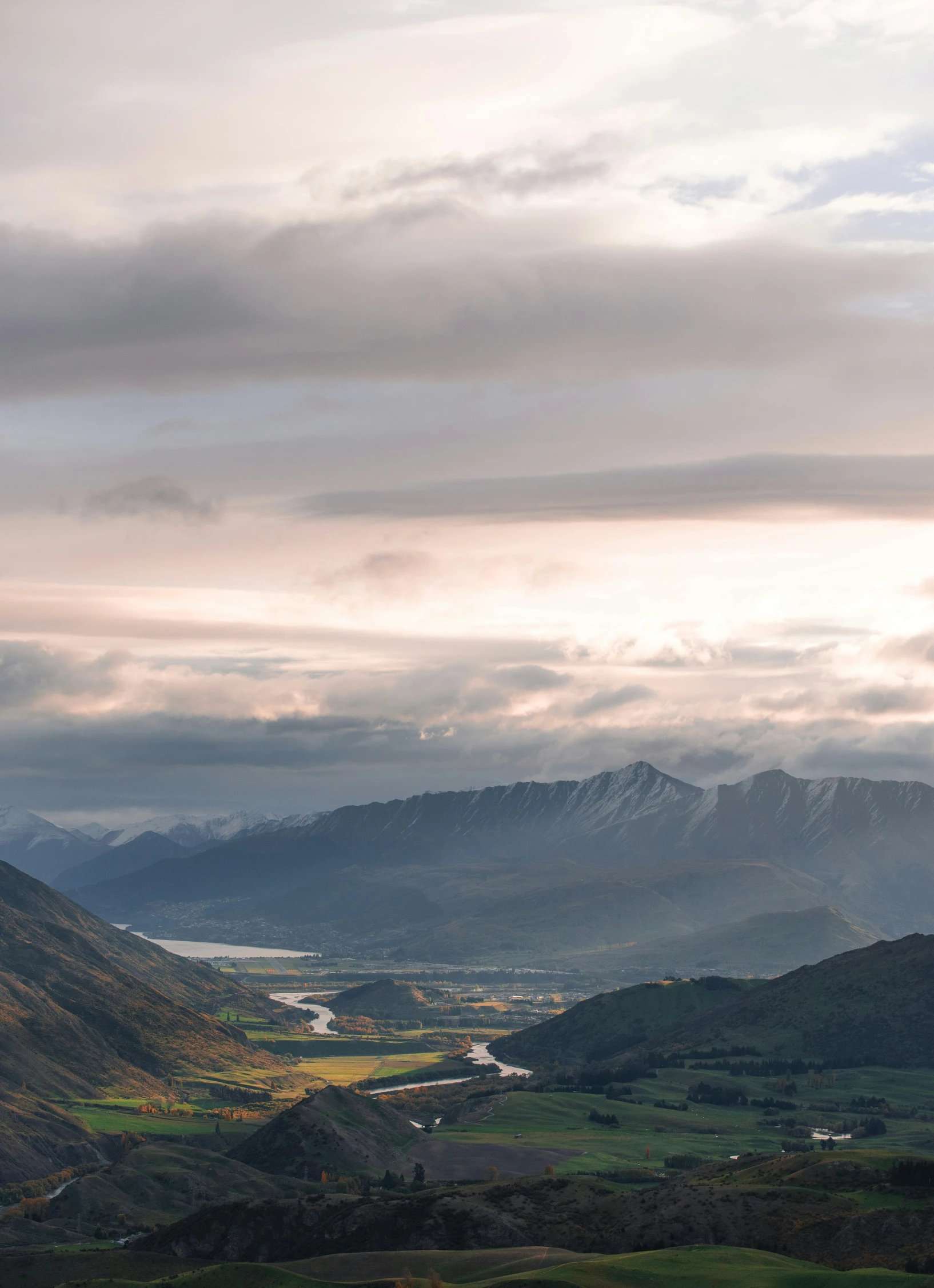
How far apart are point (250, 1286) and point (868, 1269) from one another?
270 feet

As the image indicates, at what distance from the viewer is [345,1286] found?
194m

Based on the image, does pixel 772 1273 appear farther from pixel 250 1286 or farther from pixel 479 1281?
pixel 250 1286

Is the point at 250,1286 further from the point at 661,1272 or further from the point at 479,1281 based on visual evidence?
the point at 661,1272

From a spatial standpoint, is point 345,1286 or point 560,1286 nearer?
point 560,1286

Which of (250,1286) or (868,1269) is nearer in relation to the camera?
(868,1269)

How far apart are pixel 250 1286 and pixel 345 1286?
47.1 ft

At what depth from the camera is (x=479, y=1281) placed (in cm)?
19238

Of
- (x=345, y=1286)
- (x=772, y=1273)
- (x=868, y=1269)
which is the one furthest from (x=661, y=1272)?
(x=345, y=1286)

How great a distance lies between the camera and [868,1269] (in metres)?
186

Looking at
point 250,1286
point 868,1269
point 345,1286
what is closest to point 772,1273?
point 868,1269

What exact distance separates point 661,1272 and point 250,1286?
56218 millimetres

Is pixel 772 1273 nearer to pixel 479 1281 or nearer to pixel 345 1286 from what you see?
pixel 479 1281

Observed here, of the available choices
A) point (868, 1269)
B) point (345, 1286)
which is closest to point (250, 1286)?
point (345, 1286)

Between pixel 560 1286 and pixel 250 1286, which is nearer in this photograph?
pixel 560 1286
